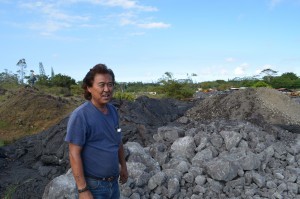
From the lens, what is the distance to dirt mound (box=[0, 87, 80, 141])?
1524cm

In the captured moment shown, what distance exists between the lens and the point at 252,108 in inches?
387

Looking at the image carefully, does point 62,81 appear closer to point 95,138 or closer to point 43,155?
point 43,155

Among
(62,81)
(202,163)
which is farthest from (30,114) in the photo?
(202,163)

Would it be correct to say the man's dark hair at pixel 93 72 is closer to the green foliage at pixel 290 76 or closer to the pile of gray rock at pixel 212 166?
the pile of gray rock at pixel 212 166

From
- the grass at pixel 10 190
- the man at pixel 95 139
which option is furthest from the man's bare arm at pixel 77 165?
the grass at pixel 10 190

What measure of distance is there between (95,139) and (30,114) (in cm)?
1432

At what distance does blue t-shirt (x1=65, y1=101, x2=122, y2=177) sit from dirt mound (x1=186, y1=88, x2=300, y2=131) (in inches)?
267

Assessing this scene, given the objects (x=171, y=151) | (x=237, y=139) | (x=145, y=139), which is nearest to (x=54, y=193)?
(x=171, y=151)

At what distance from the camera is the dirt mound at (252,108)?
31.3ft

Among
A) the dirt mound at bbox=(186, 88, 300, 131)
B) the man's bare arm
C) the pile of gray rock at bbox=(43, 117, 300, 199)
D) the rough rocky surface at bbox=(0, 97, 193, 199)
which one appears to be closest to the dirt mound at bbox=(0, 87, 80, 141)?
the rough rocky surface at bbox=(0, 97, 193, 199)

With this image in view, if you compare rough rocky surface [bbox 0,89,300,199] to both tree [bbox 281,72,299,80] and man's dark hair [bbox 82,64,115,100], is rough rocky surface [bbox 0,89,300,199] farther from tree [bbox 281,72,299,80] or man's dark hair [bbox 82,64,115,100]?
tree [bbox 281,72,299,80]

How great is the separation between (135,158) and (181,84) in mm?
14562

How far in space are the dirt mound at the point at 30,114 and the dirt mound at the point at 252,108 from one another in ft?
23.8

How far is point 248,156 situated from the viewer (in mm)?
5879
